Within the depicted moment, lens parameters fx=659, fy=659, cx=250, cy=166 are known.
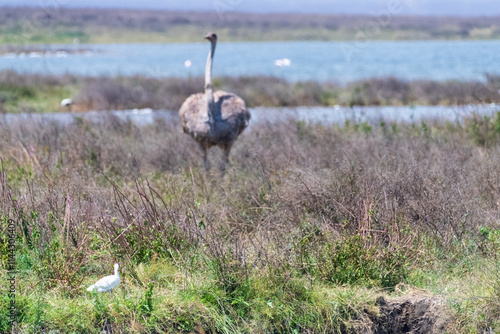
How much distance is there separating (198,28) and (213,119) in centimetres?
10303

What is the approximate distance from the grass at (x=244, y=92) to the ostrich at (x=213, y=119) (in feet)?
42.8

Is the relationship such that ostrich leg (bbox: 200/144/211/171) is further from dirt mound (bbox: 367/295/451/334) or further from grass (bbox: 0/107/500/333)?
dirt mound (bbox: 367/295/451/334)

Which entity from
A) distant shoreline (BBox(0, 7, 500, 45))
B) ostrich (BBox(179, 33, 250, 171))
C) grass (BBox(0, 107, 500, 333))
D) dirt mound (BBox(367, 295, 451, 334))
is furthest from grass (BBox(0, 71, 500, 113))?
distant shoreline (BBox(0, 7, 500, 45))

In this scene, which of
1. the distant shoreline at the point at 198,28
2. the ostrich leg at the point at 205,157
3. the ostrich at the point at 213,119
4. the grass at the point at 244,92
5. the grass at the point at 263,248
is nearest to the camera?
the grass at the point at 263,248

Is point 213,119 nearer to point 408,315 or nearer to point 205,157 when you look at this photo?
point 205,157

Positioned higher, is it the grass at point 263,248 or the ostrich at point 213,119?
the ostrich at point 213,119

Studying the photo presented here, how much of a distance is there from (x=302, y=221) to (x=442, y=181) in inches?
67.9

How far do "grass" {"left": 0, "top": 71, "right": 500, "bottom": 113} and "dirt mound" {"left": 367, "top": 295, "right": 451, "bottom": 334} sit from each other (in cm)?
1783

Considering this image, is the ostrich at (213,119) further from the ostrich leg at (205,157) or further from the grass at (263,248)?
the grass at (263,248)

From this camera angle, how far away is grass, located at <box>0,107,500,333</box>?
5.79 meters

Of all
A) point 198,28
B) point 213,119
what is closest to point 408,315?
point 213,119

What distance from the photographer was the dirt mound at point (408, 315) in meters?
5.94

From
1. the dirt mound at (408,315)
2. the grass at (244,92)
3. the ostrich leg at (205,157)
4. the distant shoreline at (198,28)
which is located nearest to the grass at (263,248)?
the dirt mound at (408,315)

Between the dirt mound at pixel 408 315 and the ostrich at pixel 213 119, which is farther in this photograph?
the ostrich at pixel 213 119
